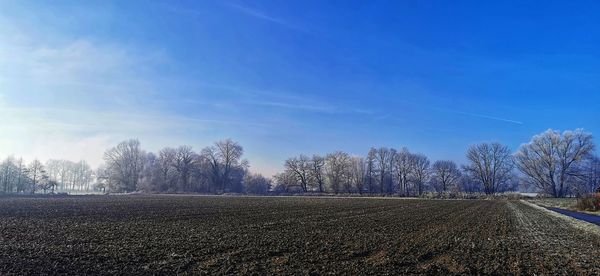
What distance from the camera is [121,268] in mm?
11008

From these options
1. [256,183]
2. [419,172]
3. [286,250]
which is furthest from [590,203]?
[256,183]

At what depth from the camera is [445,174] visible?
14088 centimetres

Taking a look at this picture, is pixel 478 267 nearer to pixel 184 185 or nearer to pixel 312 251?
pixel 312 251

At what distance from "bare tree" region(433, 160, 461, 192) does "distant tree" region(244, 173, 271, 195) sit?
204 feet

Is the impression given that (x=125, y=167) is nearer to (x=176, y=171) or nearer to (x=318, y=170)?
(x=176, y=171)

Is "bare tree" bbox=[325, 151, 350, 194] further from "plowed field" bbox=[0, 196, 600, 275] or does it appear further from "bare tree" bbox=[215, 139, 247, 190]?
"plowed field" bbox=[0, 196, 600, 275]

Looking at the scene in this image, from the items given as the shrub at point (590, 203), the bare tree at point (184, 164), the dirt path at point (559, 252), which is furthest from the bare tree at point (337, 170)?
the dirt path at point (559, 252)

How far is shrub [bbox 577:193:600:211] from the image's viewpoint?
47241mm

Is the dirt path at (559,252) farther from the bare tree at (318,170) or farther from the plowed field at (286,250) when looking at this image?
the bare tree at (318,170)

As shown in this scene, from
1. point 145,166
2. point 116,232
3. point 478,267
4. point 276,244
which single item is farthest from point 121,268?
point 145,166

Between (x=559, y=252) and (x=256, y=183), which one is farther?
(x=256, y=183)

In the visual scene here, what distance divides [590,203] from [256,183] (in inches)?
4362

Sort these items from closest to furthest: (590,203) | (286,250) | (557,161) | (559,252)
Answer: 1. (286,250)
2. (559,252)
3. (590,203)
4. (557,161)

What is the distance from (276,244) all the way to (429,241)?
668 cm
